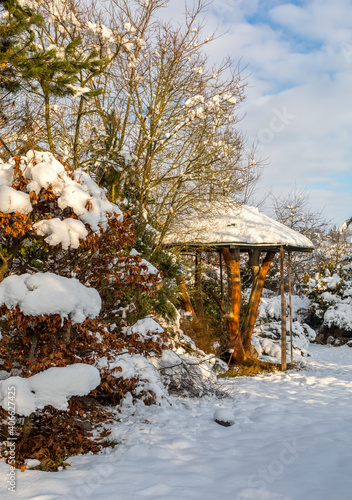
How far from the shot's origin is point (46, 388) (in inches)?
113

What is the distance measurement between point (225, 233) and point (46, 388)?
682 centimetres

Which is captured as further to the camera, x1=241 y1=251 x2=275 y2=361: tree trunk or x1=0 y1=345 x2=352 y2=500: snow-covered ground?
x1=241 y1=251 x2=275 y2=361: tree trunk

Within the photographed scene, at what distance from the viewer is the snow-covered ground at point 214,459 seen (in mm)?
2686

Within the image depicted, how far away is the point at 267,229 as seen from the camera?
938cm

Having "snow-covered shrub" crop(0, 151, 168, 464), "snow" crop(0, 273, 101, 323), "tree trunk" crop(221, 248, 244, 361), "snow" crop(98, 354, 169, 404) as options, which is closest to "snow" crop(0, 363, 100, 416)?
"snow-covered shrub" crop(0, 151, 168, 464)

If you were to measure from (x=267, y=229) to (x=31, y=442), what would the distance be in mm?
7254

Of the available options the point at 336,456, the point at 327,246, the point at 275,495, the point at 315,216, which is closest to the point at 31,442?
the point at 275,495

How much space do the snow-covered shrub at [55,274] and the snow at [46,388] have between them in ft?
0.27

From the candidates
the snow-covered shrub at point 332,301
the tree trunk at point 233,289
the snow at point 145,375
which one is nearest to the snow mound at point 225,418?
the snow at point 145,375

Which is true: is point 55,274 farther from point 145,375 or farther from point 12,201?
point 145,375

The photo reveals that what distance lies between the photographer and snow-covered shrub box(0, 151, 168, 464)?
2.91 m

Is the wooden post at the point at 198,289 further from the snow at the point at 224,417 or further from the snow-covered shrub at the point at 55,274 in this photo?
the snow-covered shrub at the point at 55,274

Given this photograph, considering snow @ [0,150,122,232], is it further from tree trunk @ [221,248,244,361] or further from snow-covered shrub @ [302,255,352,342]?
snow-covered shrub @ [302,255,352,342]

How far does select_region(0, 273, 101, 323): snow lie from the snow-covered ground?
1.13 metres
